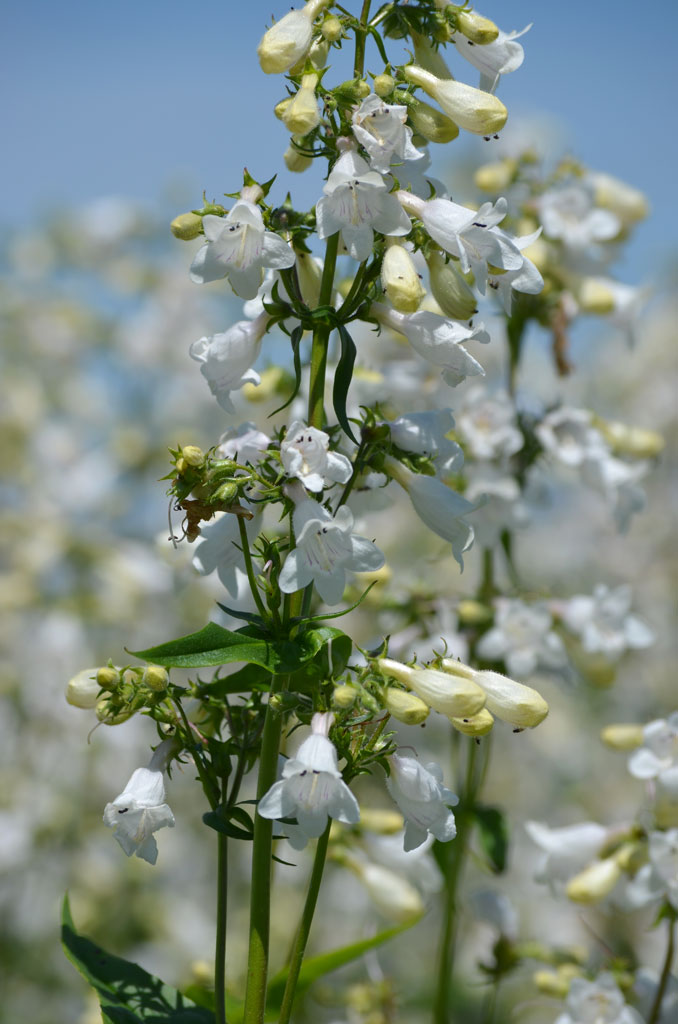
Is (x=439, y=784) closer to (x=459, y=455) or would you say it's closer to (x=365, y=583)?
(x=459, y=455)

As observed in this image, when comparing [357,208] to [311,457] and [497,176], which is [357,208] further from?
[497,176]

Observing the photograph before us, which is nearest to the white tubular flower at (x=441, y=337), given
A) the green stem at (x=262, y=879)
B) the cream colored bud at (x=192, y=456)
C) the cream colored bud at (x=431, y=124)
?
the cream colored bud at (x=431, y=124)

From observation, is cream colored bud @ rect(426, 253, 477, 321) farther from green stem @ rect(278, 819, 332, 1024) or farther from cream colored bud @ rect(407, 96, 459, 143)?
green stem @ rect(278, 819, 332, 1024)

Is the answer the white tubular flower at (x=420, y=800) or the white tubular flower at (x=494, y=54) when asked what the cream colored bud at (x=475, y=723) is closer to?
the white tubular flower at (x=420, y=800)

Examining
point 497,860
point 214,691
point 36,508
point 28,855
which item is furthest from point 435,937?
point 214,691

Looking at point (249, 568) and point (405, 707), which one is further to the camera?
point (249, 568)

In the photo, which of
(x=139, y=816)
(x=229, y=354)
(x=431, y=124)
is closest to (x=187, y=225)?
(x=229, y=354)
